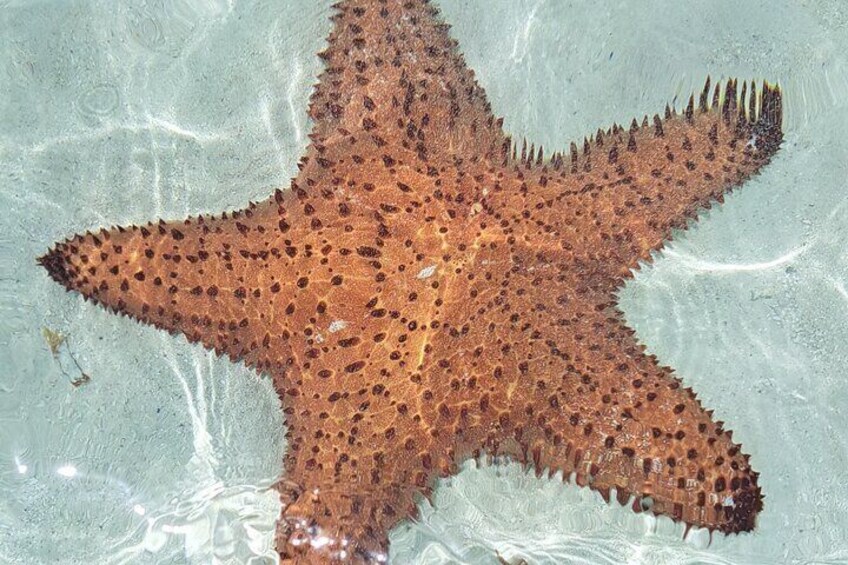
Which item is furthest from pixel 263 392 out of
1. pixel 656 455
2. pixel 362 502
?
pixel 656 455

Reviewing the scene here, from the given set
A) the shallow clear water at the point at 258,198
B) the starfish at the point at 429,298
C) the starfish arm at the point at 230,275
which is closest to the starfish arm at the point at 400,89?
the starfish at the point at 429,298

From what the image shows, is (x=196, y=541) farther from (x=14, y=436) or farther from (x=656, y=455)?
(x=656, y=455)

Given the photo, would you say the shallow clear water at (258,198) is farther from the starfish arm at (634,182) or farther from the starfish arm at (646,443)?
the starfish arm at (646,443)

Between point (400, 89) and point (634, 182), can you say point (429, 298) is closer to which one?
point (400, 89)

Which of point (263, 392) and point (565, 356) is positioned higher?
point (565, 356)

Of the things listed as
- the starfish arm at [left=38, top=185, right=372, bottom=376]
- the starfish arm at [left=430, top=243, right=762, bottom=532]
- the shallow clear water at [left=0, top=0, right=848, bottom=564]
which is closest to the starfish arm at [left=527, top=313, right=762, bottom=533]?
the starfish arm at [left=430, top=243, right=762, bottom=532]

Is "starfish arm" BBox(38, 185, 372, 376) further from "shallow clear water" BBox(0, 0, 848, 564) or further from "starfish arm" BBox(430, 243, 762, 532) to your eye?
"shallow clear water" BBox(0, 0, 848, 564)
